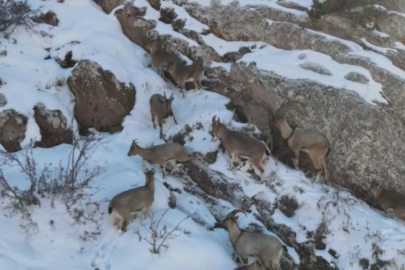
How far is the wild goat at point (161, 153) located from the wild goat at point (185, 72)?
3096 mm

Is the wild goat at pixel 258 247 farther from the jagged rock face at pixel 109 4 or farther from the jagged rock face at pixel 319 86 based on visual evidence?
the jagged rock face at pixel 109 4

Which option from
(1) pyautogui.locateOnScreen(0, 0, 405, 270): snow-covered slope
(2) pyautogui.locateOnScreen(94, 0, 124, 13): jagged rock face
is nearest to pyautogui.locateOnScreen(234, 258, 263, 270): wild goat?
(1) pyautogui.locateOnScreen(0, 0, 405, 270): snow-covered slope

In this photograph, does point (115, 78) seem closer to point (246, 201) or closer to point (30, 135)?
point (30, 135)

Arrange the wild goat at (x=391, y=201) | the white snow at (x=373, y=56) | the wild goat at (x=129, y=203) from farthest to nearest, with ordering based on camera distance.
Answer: the white snow at (x=373, y=56), the wild goat at (x=391, y=201), the wild goat at (x=129, y=203)

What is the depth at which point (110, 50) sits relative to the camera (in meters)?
14.2

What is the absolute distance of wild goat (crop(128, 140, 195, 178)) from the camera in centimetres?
1130

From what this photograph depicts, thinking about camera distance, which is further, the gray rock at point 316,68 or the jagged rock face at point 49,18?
the jagged rock face at point 49,18

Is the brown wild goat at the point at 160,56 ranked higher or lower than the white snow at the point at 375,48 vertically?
lower

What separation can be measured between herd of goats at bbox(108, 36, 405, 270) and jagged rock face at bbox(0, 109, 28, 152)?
2.60 meters

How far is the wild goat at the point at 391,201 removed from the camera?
11094 millimetres

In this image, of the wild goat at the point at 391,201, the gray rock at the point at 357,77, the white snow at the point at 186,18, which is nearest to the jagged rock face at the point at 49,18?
the white snow at the point at 186,18

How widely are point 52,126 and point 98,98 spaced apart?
150 centimetres

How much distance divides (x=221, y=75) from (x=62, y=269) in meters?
7.60

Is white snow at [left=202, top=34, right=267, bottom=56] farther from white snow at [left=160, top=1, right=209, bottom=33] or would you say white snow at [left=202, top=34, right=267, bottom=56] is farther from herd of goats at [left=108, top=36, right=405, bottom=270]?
herd of goats at [left=108, top=36, right=405, bottom=270]
